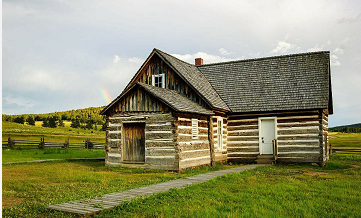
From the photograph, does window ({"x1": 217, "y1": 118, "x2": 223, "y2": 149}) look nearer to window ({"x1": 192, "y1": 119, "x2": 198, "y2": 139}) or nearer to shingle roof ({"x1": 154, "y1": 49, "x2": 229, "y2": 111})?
shingle roof ({"x1": 154, "y1": 49, "x2": 229, "y2": 111})

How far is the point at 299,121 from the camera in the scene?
66.1 ft

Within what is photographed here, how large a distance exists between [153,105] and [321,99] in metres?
10.1

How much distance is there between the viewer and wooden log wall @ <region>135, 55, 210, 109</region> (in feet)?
66.5

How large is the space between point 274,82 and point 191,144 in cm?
816

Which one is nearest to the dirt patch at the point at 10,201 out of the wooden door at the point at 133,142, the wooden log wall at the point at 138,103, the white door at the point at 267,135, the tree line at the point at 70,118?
the wooden door at the point at 133,142

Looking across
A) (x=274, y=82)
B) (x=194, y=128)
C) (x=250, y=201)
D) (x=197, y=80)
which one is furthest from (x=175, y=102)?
(x=250, y=201)

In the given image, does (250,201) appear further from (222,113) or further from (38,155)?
(38,155)

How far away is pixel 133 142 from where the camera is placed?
1822 centimetres

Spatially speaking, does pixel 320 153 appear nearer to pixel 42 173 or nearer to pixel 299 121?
pixel 299 121

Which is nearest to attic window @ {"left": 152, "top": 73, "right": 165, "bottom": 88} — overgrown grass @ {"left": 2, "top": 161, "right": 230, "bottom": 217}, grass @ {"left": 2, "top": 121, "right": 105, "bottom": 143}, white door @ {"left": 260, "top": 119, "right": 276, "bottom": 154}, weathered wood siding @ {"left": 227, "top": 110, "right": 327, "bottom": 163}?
weathered wood siding @ {"left": 227, "top": 110, "right": 327, "bottom": 163}

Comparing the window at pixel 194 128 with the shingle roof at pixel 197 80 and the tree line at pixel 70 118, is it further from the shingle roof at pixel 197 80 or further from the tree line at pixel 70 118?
the tree line at pixel 70 118

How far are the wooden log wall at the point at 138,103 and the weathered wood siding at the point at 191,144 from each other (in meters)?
1.26

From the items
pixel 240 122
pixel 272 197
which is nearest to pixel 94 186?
pixel 272 197

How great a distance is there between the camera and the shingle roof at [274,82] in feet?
67.0
